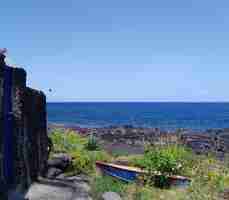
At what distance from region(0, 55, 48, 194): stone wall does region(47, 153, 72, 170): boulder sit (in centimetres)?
56

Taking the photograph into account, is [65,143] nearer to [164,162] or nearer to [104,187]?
[164,162]

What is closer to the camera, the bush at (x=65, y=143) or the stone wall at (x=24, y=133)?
the stone wall at (x=24, y=133)

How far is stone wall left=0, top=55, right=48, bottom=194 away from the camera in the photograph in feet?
37.1

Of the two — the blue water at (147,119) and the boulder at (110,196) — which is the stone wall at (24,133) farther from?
the blue water at (147,119)

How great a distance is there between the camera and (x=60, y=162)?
15.2m

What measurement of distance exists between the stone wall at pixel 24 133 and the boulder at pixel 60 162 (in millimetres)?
556

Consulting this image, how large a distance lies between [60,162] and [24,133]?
293 cm

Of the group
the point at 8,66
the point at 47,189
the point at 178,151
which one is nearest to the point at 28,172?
the point at 47,189

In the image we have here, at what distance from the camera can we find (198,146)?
35.4 meters

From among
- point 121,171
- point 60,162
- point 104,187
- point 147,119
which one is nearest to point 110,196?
point 104,187

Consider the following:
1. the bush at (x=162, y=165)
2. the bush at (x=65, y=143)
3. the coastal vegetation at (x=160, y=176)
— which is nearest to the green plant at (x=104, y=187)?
the coastal vegetation at (x=160, y=176)

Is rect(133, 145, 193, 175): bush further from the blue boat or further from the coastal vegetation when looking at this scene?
the blue boat

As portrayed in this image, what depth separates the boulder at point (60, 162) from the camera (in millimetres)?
15163

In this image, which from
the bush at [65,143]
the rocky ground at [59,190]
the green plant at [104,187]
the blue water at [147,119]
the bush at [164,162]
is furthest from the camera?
the blue water at [147,119]
